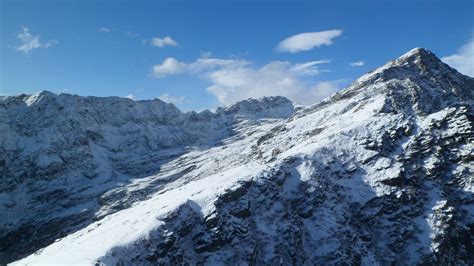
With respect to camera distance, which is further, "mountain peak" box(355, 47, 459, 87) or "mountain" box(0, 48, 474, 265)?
"mountain peak" box(355, 47, 459, 87)

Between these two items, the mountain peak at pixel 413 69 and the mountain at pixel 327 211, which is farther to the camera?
the mountain peak at pixel 413 69

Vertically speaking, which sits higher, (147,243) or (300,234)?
(147,243)

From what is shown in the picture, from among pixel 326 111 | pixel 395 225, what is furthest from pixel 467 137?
pixel 326 111

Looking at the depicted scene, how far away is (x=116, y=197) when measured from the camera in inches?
6161

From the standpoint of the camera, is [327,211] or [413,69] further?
[413,69]

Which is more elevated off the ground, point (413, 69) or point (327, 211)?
point (413, 69)

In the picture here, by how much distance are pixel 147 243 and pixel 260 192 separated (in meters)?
16.7

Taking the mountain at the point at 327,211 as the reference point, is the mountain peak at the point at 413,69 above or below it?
above

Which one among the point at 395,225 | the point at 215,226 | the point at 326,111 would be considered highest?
the point at 326,111

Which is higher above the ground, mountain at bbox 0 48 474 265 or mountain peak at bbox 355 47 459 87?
mountain peak at bbox 355 47 459 87

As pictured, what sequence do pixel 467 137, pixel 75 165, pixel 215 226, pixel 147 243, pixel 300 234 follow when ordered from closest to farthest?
pixel 147 243 → pixel 215 226 → pixel 300 234 → pixel 467 137 → pixel 75 165

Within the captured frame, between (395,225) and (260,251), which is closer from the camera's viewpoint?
(260,251)

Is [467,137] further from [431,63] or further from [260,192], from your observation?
[431,63]

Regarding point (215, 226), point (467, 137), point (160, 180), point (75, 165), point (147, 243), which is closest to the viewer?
point (147, 243)
